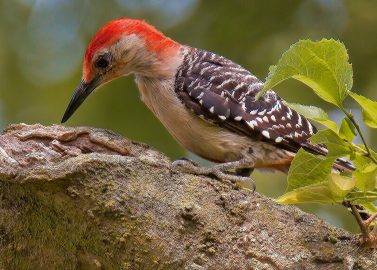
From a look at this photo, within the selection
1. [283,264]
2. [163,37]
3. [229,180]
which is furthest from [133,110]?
[283,264]

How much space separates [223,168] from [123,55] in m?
1.32

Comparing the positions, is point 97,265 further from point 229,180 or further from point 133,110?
point 133,110

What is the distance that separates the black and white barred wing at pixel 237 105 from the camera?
463cm

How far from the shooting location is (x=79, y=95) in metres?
4.95

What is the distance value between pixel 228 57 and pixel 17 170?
337 centimetres

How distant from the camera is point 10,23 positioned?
233 inches

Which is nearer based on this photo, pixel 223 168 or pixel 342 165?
pixel 223 168

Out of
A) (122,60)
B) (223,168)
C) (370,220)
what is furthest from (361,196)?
(122,60)

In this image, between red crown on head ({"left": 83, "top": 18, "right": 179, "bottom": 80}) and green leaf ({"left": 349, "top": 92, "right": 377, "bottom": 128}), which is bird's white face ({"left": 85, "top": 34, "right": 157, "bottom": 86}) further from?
green leaf ({"left": 349, "top": 92, "right": 377, "bottom": 128})

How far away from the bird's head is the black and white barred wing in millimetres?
157

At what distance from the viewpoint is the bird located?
4.59 meters

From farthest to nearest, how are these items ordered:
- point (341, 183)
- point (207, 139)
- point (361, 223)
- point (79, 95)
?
1. point (79, 95)
2. point (207, 139)
3. point (361, 223)
4. point (341, 183)

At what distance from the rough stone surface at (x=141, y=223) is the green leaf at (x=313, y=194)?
0.72 feet

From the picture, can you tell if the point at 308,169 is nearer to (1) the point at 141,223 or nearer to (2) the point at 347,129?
(2) the point at 347,129
